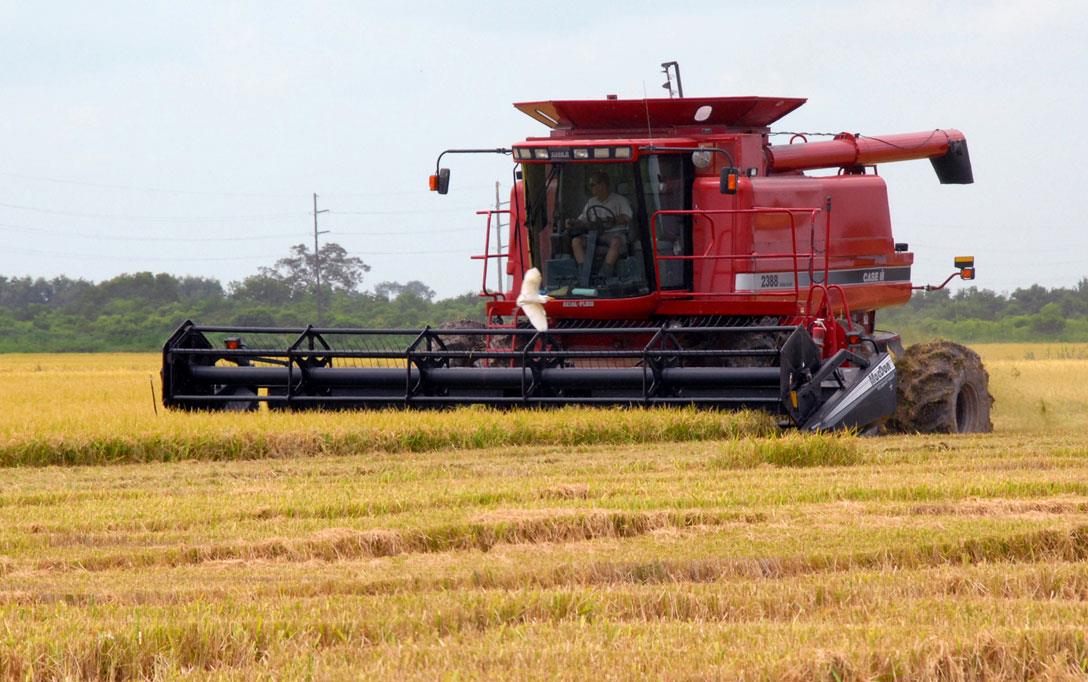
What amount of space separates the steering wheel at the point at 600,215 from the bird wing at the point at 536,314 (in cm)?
82

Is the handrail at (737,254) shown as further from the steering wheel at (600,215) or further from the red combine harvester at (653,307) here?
the steering wheel at (600,215)

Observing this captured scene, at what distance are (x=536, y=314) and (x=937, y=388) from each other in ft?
9.93

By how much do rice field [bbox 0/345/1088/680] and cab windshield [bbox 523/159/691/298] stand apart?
1907 millimetres

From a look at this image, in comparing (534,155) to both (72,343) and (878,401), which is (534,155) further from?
(72,343)

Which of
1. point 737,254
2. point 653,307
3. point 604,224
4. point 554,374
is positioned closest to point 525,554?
point 554,374

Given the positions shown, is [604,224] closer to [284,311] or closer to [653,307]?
[653,307]

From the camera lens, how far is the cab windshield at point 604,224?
10.8 metres

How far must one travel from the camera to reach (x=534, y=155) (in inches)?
427

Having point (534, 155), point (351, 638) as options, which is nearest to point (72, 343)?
point (534, 155)

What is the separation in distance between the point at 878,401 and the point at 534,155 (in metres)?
3.25

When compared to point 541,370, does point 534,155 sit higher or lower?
higher

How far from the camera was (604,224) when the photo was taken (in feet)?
35.7

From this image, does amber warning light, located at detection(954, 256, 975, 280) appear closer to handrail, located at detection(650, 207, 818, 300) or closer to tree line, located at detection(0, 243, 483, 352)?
handrail, located at detection(650, 207, 818, 300)

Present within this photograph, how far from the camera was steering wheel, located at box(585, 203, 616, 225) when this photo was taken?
1088 cm
